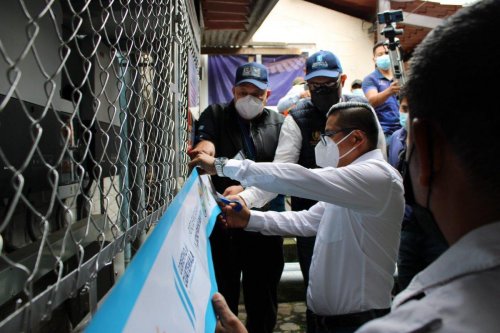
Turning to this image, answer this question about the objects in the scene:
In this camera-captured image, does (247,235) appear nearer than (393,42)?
Yes

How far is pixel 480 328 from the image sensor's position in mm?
530

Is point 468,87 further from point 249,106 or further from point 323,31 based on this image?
point 323,31

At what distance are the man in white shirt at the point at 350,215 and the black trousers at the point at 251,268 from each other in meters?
0.60

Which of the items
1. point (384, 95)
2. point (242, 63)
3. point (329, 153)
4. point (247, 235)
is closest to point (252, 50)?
point (242, 63)

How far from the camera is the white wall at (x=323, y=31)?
26.5 feet

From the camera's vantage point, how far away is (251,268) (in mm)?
2492

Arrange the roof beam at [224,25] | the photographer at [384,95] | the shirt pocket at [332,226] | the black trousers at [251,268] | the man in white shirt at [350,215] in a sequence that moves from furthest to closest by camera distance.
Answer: the roof beam at [224,25]
the photographer at [384,95]
the black trousers at [251,268]
the shirt pocket at [332,226]
the man in white shirt at [350,215]

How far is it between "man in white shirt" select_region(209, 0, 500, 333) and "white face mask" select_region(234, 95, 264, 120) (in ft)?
6.03

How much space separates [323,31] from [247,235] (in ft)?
22.5

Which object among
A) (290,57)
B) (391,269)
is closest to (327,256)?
(391,269)

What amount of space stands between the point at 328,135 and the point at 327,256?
61cm

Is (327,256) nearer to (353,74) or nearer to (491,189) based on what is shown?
(491,189)

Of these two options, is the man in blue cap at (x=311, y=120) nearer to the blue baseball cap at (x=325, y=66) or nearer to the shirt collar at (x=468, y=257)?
the blue baseball cap at (x=325, y=66)

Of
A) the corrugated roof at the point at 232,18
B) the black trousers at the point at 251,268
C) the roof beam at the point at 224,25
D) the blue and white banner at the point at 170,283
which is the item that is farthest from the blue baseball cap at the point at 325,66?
the roof beam at the point at 224,25
